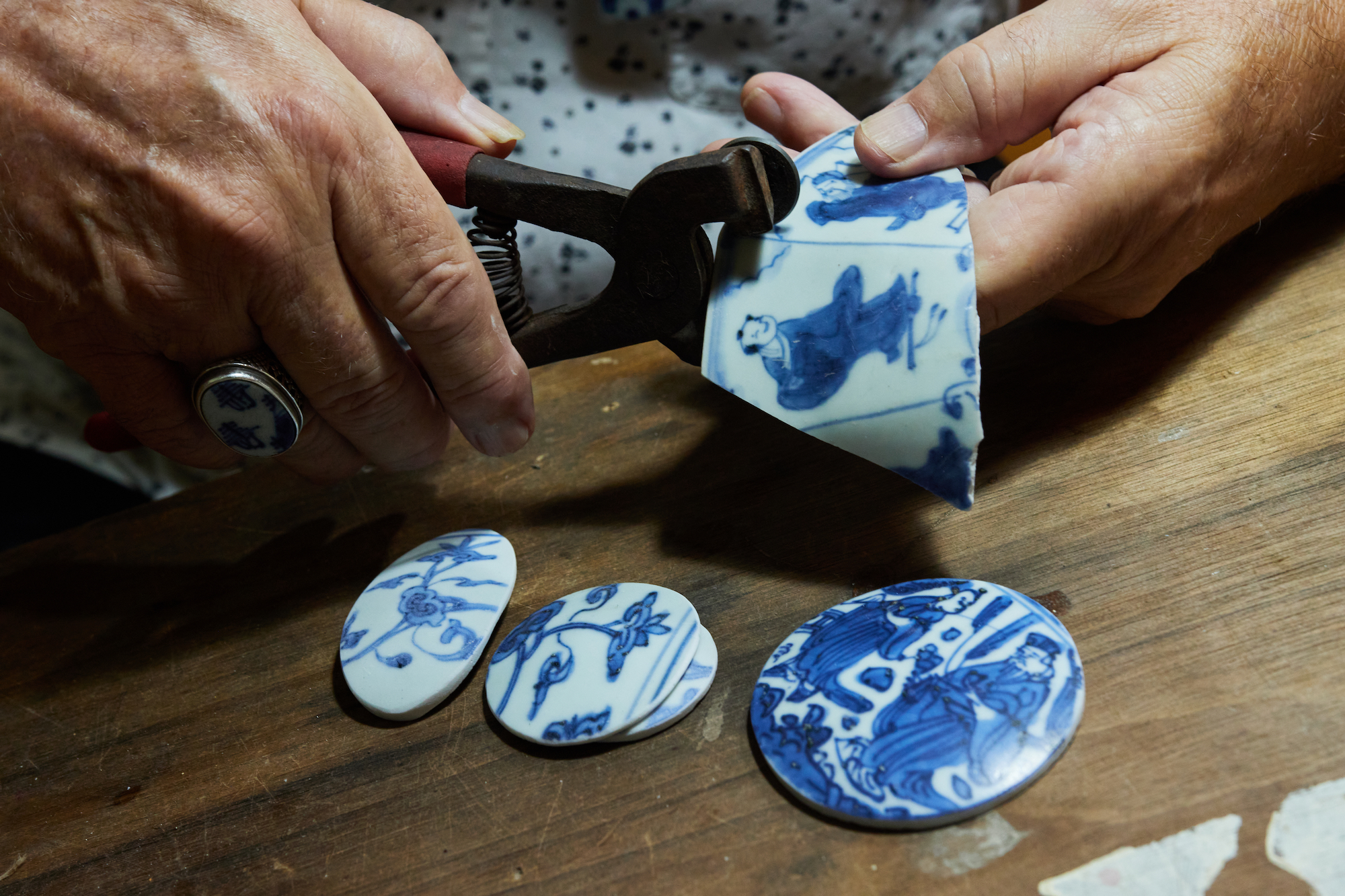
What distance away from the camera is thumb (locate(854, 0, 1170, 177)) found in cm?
89

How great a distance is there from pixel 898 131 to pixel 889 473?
35 centimetres

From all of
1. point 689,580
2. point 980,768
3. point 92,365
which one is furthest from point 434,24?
point 980,768

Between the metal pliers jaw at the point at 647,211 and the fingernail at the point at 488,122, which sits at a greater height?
the fingernail at the point at 488,122

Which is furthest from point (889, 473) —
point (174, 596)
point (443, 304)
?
point (174, 596)

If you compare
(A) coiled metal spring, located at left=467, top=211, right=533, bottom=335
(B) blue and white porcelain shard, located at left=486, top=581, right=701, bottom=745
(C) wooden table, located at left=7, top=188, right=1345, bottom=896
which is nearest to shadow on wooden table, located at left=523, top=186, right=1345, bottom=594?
(C) wooden table, located at left=7, top=188, right=1345, bottom=896

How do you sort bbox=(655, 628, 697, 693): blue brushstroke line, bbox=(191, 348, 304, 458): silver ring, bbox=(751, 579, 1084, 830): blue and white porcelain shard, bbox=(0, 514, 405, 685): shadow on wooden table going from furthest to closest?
bbox=(0, 514, 405, 685): shadow on wooden table < bbox=(191, 348, 304, 458): silver ring < bbox=(655, 628, 697, 693): blue brushstroke line < bbox=(751, 579, 1084, 830): blue and white porcelain shard

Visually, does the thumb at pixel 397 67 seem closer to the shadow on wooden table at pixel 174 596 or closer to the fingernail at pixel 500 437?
the fingernail at pixel 500 437

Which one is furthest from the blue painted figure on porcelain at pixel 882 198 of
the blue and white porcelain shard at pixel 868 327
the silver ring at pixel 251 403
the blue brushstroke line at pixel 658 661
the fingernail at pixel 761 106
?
the silver ring at pixel 251 403

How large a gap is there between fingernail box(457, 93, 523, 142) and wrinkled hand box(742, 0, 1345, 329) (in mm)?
377

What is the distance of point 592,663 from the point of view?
791mm

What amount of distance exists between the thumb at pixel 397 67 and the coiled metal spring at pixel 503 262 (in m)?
0.11

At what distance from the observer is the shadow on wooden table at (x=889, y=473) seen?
880mm

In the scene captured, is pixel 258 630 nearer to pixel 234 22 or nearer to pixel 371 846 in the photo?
pixel 371 846

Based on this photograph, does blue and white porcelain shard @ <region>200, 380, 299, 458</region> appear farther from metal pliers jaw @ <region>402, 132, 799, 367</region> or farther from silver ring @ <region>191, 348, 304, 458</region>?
metal pliers jaw @ <region>402, 132, 799, 367</region>
